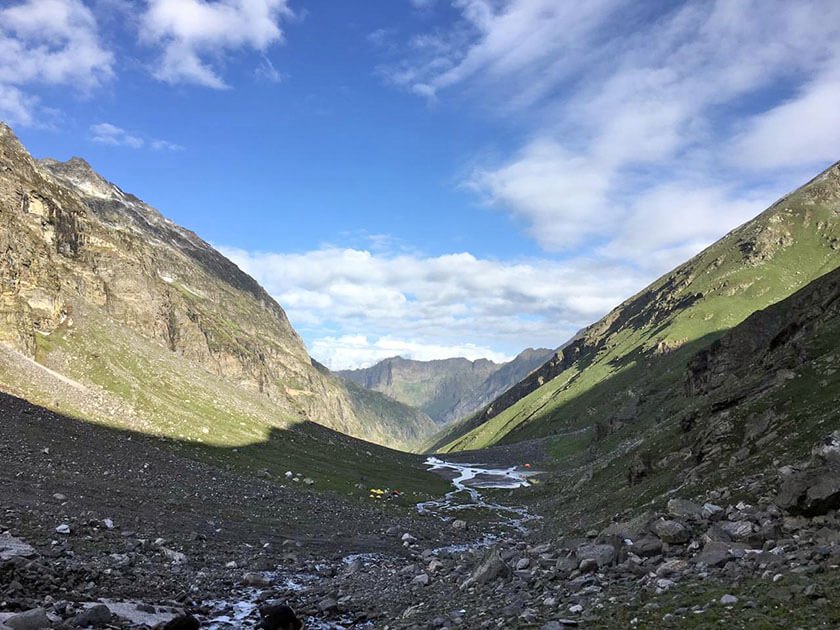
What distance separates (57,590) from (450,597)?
14.9m

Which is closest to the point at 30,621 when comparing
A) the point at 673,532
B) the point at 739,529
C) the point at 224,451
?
the point at 673,532

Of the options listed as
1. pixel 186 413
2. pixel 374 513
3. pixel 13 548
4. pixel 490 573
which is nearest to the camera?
pixel 490 573

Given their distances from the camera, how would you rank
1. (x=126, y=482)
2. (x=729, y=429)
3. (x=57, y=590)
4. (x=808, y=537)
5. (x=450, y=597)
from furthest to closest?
1. (x=126, y=482)
2. (x=729, y=429)
3. (x=450, y=597)
4. (x=57, y=590)
5. (x=808, y=537)

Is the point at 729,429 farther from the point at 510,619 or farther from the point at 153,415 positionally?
the point at 153,415

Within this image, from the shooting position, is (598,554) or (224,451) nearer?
(598,554)

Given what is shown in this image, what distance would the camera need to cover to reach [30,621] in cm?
1530

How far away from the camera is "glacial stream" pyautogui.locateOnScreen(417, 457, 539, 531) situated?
70188 millimetres

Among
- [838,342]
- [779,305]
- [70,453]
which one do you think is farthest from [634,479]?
[779,305]

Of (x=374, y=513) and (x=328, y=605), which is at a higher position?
(x=328, y=605)

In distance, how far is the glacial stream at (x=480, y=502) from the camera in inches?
2763

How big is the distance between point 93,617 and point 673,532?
19941 mm

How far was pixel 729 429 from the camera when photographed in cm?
3659

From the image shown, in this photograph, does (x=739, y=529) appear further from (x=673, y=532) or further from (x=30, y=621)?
(x=30, y=621)

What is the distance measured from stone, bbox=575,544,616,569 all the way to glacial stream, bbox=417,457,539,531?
40.2 m
